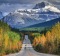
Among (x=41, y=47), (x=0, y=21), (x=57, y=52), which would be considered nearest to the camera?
(x=57, y=52)

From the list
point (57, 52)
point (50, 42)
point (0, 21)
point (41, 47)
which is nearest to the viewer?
point (57, 52)

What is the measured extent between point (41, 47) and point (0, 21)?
29.5 metres

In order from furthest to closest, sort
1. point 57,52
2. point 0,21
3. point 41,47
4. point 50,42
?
point 0,21, point 41,47, point 50,42, point 57,52

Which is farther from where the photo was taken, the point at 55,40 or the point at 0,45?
the point at 55,40

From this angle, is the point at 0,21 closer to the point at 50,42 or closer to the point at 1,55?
the point at 50,42

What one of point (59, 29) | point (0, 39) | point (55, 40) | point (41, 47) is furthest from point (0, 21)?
point (0, 39)

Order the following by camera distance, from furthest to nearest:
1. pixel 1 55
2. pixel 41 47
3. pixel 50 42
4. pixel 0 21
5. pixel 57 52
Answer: pixel 0 21 → pixel 41 47 → pixel 50 42 → pixel 57 52 → pixel 1 55

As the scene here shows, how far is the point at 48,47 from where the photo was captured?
139 metres

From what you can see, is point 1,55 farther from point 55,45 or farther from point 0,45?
point 55,45

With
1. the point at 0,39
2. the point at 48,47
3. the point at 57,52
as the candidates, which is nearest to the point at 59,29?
the point at 48,47

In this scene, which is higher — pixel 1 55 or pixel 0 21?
pixel 0 21

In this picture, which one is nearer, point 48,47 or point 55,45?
point 55,45

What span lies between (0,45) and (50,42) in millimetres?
34059

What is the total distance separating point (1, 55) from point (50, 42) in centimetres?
3537
